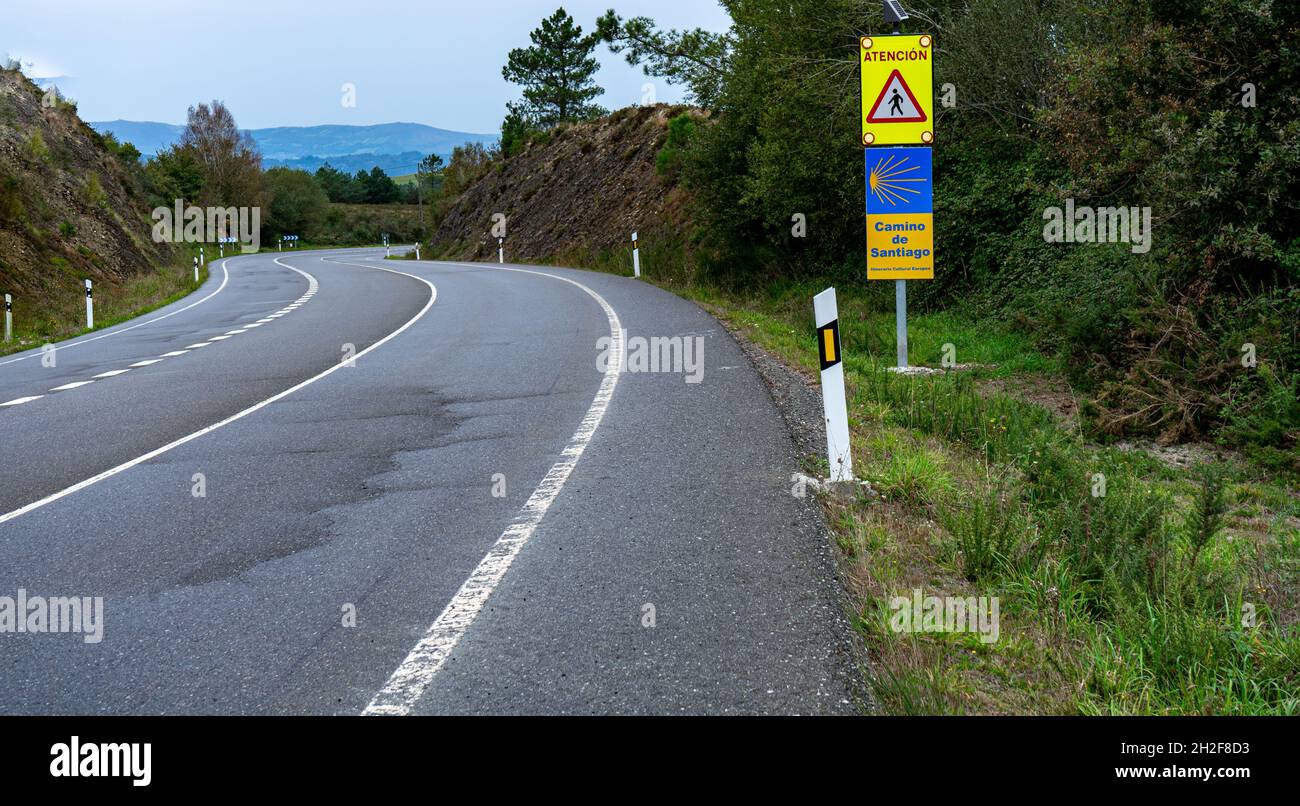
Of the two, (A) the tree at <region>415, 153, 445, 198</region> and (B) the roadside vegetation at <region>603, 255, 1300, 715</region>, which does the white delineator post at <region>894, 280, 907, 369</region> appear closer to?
(B) the roadside vegetation at <region>603, 255, 1300, 715</region>

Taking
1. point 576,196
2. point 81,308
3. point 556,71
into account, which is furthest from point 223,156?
point 81,308

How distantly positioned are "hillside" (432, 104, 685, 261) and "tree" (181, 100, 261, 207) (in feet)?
120

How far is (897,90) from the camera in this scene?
1116 centimetres

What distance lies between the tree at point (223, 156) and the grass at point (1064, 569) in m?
90.8

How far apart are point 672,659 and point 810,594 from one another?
0.94 metres

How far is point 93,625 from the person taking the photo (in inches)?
178

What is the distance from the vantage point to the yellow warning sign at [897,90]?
36.3 feet

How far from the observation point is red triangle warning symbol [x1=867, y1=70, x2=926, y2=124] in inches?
439

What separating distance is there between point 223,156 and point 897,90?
97958 millimetres

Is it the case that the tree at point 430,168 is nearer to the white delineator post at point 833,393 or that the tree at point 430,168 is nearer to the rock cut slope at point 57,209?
the rock cut slope at point 57,209

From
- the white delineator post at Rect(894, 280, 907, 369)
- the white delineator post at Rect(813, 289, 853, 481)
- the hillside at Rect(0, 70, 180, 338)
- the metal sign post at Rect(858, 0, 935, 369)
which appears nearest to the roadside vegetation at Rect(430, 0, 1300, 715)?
the white delineator post at Rect(813, 289, 853, 481)
